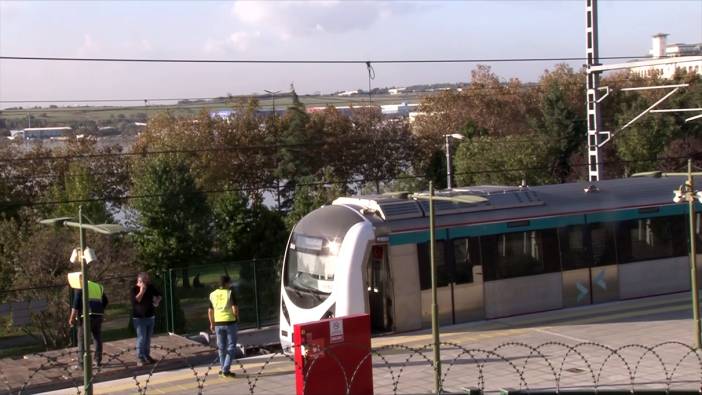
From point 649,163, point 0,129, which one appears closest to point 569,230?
point 649,163

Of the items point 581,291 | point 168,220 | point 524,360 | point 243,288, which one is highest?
point 168,220

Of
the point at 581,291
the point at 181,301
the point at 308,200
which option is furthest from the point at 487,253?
the point at 308,200

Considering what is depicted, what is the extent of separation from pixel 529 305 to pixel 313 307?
16.7ft

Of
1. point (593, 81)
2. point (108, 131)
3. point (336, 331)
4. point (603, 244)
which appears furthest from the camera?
point (108, 131)

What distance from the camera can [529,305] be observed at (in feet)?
65.4

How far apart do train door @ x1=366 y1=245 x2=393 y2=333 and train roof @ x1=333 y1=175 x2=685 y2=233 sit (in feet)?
1.92

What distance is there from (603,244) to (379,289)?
18.7 feet

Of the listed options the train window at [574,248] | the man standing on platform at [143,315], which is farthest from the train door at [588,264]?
the man standing on platform at [143,315]

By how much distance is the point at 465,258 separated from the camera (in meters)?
18.8

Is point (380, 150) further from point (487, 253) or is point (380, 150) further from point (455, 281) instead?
point (455, 281)

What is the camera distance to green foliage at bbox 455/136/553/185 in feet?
155

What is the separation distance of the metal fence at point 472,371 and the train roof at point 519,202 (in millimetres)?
2585

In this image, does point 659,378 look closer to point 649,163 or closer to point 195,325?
point 195,325

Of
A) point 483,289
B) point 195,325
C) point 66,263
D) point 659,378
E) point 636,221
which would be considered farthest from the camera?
point 66,263
